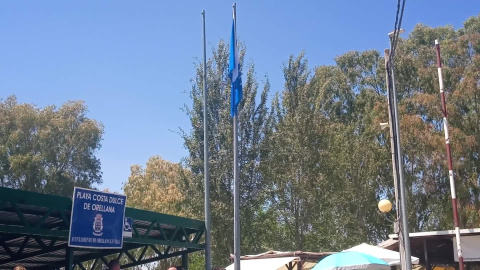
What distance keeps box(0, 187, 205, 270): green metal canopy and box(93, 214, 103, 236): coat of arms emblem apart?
1.85 feet

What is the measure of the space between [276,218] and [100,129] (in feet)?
55.4

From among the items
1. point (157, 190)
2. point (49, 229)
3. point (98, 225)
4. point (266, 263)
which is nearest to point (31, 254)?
point (49, 229)

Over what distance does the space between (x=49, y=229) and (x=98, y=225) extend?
41.4 inches

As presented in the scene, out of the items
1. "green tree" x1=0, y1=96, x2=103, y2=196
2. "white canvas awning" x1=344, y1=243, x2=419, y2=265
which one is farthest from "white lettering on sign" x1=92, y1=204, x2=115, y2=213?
"green tree" x1=0, y1=96, x2=103, y2=196

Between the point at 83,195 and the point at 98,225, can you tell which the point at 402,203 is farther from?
the point at 83,195

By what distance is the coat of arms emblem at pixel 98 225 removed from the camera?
1215cm

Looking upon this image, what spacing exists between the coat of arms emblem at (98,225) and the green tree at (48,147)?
2564 cm

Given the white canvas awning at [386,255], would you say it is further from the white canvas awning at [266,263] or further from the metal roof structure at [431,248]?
the metal roof structure at [431,248]

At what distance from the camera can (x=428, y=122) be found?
96.5ft

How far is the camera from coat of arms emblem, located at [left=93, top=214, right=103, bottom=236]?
12.1 metres

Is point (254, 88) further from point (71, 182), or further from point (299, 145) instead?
point (71, 182)

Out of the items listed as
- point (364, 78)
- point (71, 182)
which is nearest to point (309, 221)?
point (364, 78)

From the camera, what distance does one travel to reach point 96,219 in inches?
481

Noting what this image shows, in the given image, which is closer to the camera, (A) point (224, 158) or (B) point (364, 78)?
(A) point (224, 158)
